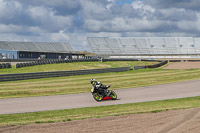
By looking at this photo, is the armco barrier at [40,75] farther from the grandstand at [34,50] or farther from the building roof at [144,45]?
the building roof at [144,45]

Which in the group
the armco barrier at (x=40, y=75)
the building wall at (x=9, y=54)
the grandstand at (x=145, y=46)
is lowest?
the armco barrier at (x=40, y=75)

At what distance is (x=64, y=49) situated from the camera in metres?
115

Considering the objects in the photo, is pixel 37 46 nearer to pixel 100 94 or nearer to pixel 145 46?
pixel 145 46

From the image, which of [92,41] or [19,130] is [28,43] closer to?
[92,41]

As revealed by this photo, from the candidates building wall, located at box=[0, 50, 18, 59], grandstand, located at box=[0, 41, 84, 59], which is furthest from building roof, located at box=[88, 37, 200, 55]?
building wall, located at box=[0, 50, 18, 59]

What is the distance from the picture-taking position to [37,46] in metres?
103

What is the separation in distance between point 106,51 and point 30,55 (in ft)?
125

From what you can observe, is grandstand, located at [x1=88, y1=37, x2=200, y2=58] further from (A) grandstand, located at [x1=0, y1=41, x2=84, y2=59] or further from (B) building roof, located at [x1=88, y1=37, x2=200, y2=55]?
(A) grandstand, located at [x1=0, y1=41, x2=84, y2=59]

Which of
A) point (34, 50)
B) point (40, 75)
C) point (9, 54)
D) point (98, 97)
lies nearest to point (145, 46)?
point (34, 50)

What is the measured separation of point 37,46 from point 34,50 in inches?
146

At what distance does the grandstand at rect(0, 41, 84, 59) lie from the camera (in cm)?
7294

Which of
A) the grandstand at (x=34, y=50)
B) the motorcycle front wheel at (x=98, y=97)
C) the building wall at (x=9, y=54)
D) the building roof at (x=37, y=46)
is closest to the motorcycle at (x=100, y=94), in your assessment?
the motorcycle front wheel at (x=98, y=97)

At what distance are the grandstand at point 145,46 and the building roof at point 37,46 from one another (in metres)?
11.8

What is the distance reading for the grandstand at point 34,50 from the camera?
72.9m
